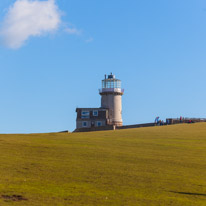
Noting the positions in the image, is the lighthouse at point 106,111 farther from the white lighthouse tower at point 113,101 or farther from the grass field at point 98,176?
the grass field at point 98,176

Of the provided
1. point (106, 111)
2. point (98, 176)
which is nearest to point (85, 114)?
point (106, 111)

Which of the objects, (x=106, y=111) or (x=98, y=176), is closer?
(x=98, y=176)

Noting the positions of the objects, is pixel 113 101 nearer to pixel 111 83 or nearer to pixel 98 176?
pixel 111 83

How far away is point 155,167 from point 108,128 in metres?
44.2

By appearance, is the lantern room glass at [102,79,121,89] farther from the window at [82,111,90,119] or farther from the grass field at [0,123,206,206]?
the grass field at [0,123,206,206]

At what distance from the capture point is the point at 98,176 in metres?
20.6

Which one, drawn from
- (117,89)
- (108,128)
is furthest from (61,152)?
(117,89)

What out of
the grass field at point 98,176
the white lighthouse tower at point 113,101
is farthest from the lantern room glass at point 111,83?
the grass field at point 98,176

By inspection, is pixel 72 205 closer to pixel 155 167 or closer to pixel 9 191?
pixel 9 191

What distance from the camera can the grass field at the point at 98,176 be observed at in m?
16.6

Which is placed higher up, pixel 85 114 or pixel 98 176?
pixel 85 114

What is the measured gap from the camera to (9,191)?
1670cm

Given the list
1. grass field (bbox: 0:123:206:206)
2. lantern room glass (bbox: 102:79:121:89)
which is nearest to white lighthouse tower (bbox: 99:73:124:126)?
lantern room glass (bbox: 102:79:121:89)

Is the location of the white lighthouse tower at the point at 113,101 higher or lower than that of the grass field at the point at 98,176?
higher
